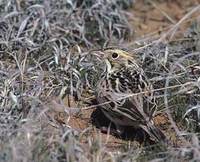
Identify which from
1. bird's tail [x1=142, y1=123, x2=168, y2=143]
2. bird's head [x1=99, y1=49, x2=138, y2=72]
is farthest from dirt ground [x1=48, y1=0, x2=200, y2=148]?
bird's tail [x1=142, y1=123, x2=168, y2=143]

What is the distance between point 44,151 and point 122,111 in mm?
757

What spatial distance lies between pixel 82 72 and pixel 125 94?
2.67 feet

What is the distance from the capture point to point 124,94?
16.3 ft

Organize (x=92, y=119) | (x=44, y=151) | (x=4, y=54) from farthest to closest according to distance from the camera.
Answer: (x=4, y=54), (x=92, y=119), (x=44, y=151)

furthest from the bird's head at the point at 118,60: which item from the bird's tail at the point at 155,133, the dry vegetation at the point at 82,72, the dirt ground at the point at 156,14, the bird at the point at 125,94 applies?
the dirt ground at the point at 156,14

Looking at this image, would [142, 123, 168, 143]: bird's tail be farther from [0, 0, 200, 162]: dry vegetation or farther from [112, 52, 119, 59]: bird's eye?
[112, 52, 119, 59]: bird's eye

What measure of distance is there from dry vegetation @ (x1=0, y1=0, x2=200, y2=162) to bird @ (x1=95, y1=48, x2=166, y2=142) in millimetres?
134

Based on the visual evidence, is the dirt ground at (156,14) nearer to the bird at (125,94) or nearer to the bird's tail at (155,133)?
the bird at (125,94)

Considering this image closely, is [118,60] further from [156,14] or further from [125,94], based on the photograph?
[156,14]

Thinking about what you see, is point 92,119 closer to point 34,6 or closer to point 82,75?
point 82,75

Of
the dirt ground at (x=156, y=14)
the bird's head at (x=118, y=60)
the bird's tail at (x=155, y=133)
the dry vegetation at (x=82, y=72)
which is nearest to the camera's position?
the dry vegetation at (x=82, y=72)

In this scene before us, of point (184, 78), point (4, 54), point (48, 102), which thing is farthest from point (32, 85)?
point (184, 78)

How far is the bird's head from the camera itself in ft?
17.6

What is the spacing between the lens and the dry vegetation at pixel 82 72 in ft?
14.9
